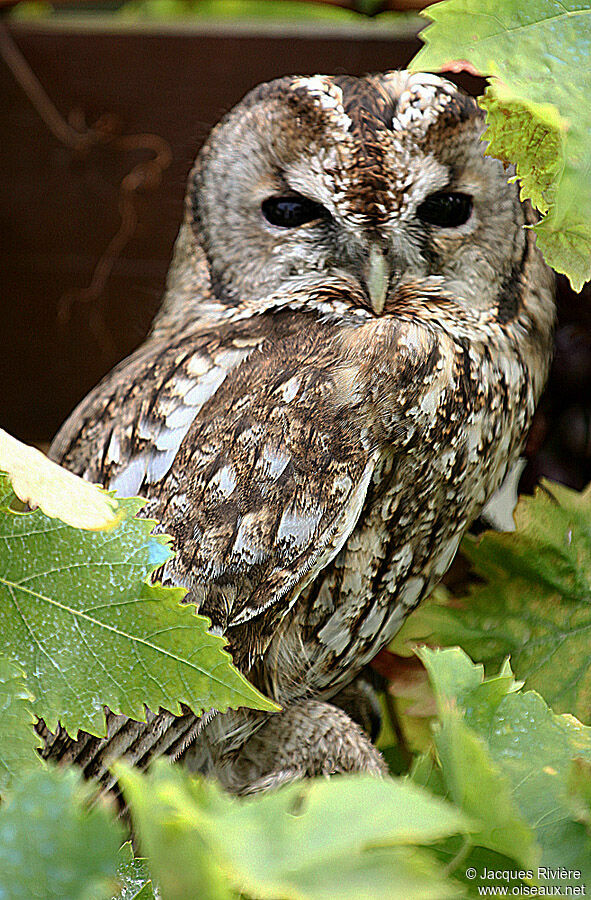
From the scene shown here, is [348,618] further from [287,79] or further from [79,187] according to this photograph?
[79,187]

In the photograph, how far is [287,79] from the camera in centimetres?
55

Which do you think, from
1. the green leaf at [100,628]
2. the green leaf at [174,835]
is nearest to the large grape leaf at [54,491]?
the green leaf at [100,628]

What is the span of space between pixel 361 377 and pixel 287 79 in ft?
0.77

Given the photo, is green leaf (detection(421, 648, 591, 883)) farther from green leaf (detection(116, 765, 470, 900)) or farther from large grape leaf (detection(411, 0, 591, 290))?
large grape leaf (detection(411, 0, 591, 290))

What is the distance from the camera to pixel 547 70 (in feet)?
0.93

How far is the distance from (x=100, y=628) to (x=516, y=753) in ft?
0.50

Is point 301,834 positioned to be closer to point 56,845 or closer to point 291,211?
point 56,845

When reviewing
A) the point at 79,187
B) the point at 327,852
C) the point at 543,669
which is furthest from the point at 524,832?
the point at 79,187

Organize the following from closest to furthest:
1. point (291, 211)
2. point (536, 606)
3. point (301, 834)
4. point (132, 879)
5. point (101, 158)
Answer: point (301, 834) < point (132, 879) < point (536, 606) < point (291, 211) < point (101, 158)

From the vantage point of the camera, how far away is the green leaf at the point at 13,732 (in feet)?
0.88

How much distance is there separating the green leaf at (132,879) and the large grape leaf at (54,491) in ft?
0.36

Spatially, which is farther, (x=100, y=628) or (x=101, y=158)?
(x=101, y=158)

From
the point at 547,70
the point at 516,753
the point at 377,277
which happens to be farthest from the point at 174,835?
the point at 377,277

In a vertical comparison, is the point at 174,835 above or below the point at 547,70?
below
